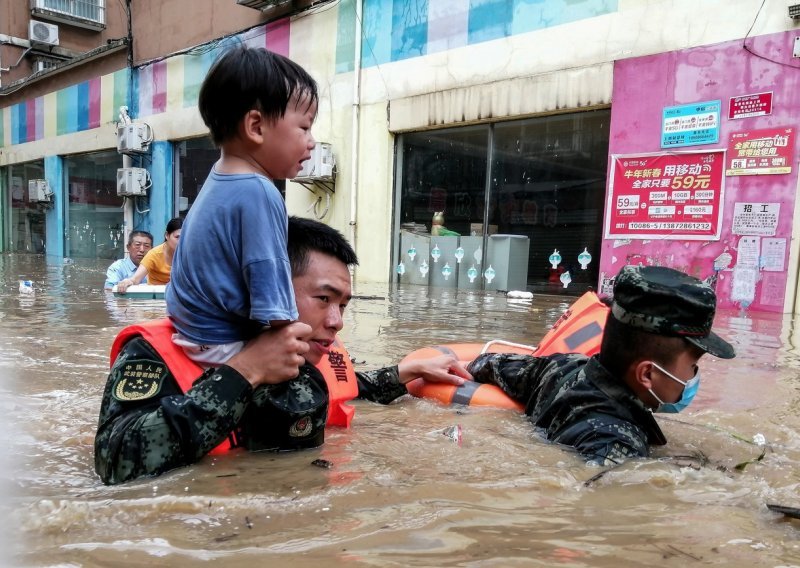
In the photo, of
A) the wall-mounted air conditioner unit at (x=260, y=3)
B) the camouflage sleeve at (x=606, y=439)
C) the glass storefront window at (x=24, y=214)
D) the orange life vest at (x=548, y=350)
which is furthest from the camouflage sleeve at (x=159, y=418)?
the glass storefront window at (x=24, y=214)

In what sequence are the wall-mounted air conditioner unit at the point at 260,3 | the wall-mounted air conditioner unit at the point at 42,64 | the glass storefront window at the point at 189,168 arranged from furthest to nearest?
the wall-mounted air conditioner unit at the point at 42,64, the glass storefront window at the point at 189,168, the wall-mounted air conditioner unit at the point at 260,3

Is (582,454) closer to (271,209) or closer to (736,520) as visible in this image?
(736,520)

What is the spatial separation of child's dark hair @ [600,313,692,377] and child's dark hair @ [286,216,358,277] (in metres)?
0.87

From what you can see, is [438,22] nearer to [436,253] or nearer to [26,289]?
[436,253]

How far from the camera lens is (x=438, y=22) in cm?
931

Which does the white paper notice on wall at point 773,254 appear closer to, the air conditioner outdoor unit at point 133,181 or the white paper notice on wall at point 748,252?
the white paper notice on wall at point 748,252

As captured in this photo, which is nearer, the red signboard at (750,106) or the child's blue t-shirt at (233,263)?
the child's blue t-shirt at (233,263)

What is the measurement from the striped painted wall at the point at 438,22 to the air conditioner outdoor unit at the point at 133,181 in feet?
19.6

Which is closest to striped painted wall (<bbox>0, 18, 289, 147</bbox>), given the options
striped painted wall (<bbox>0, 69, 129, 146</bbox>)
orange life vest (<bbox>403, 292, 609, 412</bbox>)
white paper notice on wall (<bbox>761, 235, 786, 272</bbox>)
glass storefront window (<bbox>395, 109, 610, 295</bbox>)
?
striped painted wall (<bbox>0, 69, 129, 146</bbox>)

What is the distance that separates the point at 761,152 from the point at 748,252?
3.55 ft

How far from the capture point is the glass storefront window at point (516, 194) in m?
8.34

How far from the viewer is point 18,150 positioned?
1819 cm

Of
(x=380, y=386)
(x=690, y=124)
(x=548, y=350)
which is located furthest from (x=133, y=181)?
(x=548, y=350)

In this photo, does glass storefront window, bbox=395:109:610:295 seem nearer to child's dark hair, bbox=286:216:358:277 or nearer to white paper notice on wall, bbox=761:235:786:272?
white paper notice on wall, bbox=761:235:786:272
